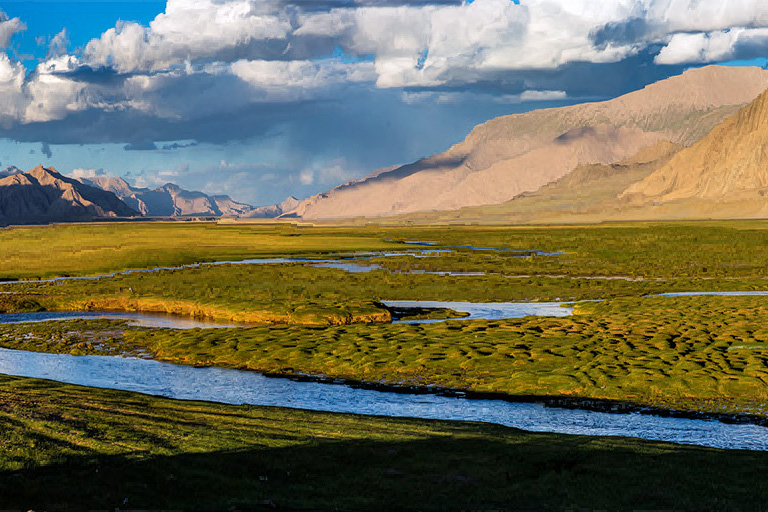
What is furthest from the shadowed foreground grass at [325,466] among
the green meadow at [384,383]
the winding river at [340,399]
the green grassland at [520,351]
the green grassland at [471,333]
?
the green grassland at [471,333]

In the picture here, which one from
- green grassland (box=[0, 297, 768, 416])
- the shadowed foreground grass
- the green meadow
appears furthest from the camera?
green grassland (box=[0, 297, 768, 416])

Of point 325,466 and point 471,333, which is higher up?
Result: point 325,466

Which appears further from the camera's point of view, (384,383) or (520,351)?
(520,351)

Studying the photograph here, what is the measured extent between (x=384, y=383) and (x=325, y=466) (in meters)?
11.1

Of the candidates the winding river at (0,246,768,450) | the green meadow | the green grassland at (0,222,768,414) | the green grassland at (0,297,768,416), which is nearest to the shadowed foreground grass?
the green meadow

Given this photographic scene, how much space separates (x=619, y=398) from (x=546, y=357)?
15.7 feet

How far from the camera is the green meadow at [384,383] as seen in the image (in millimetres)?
12797

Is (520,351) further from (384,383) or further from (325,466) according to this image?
(325,466)

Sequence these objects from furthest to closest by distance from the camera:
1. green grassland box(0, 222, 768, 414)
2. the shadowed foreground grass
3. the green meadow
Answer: green grassland box(0, 222, 768, 414), the green meadow, the shadowed foreground grass

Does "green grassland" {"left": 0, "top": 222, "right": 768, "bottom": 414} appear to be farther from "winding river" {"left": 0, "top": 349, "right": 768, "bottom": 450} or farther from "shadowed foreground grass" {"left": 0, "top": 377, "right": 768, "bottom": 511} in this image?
"shadowed foreground grass" {"left": 0, "top": 377, "right": 768, "bottom": 511}

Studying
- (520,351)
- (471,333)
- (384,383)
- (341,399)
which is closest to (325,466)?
(341,399)

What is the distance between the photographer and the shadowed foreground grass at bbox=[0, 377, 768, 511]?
12.2 meters

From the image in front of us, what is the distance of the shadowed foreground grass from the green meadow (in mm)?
51

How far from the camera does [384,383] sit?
25.3m
